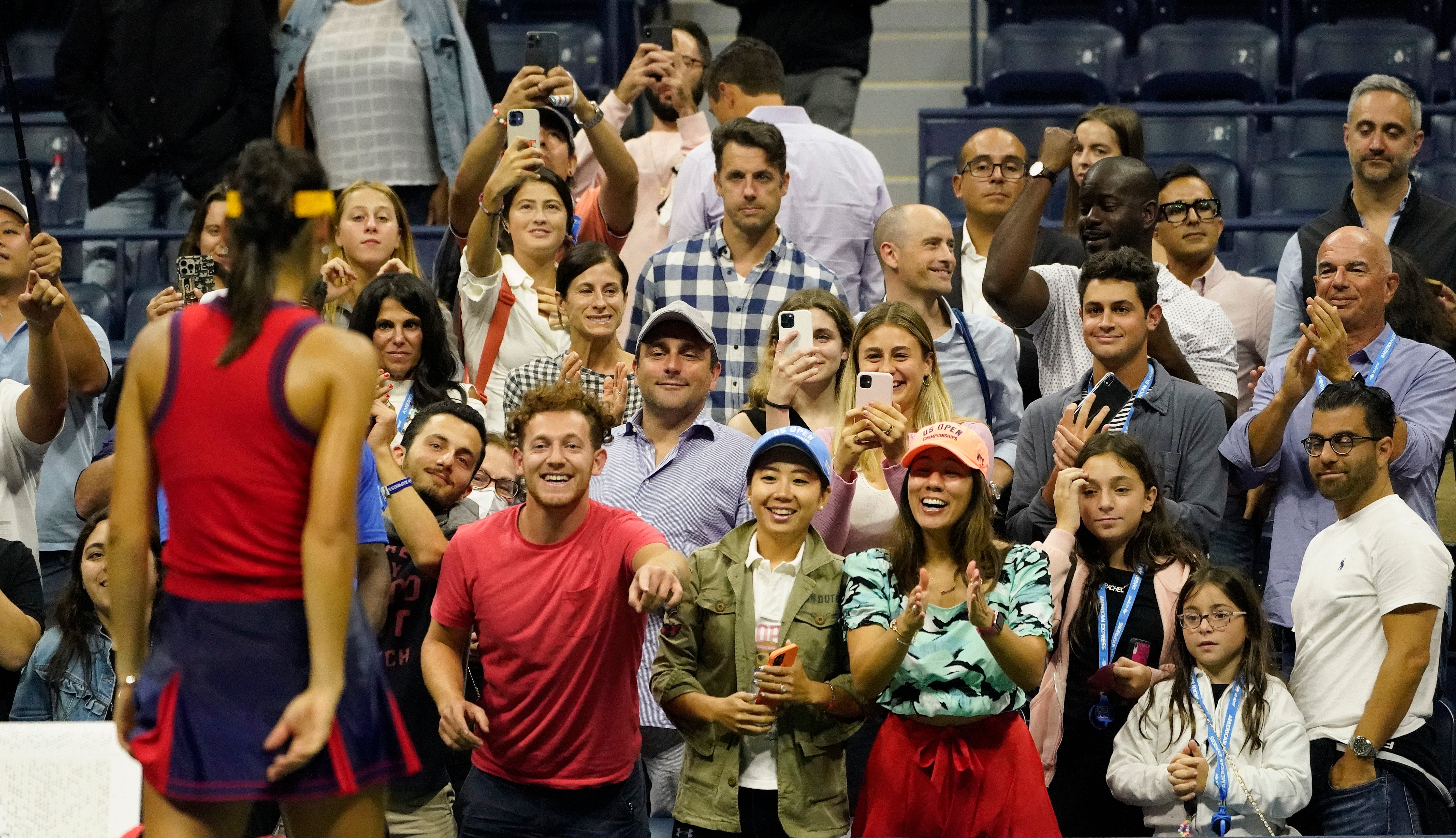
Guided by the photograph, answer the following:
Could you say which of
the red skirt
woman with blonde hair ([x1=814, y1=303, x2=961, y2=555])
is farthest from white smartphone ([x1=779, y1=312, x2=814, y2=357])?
the red skirt

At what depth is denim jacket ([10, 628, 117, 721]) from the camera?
4.87 meters

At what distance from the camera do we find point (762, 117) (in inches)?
271

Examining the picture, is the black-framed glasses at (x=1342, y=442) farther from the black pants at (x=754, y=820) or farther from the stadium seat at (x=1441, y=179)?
the stadium seat at (x=1441, y=179)

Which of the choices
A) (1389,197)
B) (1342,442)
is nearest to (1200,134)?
(1389,197)

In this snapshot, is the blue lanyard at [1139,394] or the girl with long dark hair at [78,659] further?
the blue lanyard at [1139,394]

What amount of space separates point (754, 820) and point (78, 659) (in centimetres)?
198

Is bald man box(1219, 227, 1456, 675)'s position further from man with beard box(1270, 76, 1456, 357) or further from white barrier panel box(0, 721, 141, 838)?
white barrier panel box(0, 721, 141, 838)

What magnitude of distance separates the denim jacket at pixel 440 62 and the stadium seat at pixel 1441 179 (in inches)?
179

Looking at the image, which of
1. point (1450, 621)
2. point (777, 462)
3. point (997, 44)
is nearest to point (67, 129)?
point (997, 44)

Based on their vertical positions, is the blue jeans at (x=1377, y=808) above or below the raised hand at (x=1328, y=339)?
below

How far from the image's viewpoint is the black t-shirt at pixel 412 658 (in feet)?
15.2

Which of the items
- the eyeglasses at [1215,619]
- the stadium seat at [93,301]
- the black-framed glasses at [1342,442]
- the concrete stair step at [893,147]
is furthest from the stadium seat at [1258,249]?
the stadium seat at [93,301]

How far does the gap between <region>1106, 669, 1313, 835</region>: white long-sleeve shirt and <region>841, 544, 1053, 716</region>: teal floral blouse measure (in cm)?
42

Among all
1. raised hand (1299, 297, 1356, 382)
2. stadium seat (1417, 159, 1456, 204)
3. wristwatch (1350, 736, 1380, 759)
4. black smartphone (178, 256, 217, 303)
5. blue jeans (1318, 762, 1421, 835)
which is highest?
stadium seat (1417, 159, 1456, 204)
